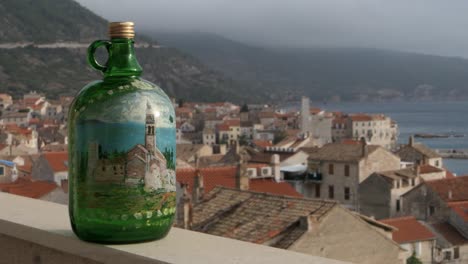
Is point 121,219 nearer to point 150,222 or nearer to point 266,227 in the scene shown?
point 150,222

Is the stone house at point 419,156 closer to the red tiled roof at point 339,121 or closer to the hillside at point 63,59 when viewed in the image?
the red tiled roof at point 339,121

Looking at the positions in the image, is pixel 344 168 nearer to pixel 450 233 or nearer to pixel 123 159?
pixel 450 233

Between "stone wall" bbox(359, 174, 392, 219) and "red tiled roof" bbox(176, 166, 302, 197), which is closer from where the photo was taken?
"red tiled roof" bbox(176, 166, 302, 197)

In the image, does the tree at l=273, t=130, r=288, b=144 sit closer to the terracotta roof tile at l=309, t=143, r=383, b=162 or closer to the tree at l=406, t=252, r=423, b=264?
the terracotta roof tile at l=309, t=143, r=383, b=162

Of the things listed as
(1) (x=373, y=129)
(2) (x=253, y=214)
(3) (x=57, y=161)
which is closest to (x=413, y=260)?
(2) (x=253, y=214)

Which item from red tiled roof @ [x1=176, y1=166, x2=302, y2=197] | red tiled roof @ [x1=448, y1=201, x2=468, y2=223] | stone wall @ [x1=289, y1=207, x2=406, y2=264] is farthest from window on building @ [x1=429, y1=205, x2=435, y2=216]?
stone wall @ [x1=289, y1=207, x2=406, y2=264]

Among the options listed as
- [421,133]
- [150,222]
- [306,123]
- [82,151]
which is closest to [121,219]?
[150,222]

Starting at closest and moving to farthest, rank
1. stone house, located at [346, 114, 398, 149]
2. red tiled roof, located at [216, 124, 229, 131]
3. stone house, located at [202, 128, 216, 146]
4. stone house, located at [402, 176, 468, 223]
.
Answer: stone house, located at [402, 176, 468, 223]
stone house, located at [202, 128, 216, 146]
red tiled roof, located at [216, 124, 229, 131]
stone house, located at [346, 114, 398, 149]
